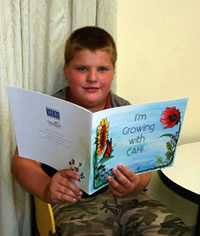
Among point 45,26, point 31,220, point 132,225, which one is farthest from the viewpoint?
point 31,220

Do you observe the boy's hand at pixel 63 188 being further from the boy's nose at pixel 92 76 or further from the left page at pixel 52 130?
the boy's nose at pixel 92 76

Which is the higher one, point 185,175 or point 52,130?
point 52,130

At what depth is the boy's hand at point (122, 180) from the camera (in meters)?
0.86

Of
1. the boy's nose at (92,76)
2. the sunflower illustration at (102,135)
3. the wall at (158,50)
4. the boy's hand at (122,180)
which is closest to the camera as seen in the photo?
the sunflower illustration at (102,135)

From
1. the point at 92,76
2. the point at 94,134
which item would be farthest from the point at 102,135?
the point at 92,76

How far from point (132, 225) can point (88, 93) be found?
44 centimetres

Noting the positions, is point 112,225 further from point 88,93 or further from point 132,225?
point 88,93

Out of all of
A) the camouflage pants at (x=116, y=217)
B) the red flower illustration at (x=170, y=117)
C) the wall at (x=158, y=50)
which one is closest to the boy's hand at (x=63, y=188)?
the camouflage pants at (x=116, y=217)

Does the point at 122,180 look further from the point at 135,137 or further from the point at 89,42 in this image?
the point at 89,42

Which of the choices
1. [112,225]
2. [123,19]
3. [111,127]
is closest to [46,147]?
[111,127]

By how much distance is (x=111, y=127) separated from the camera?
0.78 metres

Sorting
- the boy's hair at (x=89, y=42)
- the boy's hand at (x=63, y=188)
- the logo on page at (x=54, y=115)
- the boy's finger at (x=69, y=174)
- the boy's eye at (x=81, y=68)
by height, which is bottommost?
the boy's hand at (x=63, y=188)

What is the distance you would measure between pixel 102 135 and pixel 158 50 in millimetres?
764

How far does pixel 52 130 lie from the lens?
0.82 m
